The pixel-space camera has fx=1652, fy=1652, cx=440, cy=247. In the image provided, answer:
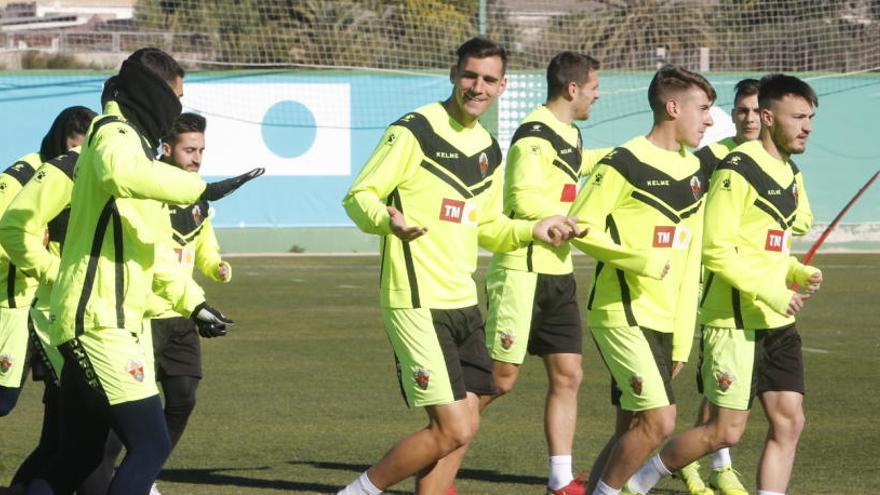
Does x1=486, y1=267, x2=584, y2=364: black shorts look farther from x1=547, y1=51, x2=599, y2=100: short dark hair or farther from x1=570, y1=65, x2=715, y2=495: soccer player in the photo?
x1=570, y1=65, x2=715, y2=495: soccer player

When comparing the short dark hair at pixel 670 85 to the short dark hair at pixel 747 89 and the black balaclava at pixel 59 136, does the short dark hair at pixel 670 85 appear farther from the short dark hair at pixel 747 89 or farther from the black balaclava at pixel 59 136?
the black balaclava at pixel 59 136

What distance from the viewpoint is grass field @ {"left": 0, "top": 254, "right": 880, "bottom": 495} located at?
945 centimetres

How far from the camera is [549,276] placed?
9.45m

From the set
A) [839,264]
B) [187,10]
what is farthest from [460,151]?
[187,10]

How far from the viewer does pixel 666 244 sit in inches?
305

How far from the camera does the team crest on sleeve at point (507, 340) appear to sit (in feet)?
30.3

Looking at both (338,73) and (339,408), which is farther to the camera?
(338,73)

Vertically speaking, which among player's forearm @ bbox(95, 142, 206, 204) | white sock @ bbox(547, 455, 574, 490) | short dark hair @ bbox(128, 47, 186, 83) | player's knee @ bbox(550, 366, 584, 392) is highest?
short dark hair @ bbox(128, 47, 186, 83)

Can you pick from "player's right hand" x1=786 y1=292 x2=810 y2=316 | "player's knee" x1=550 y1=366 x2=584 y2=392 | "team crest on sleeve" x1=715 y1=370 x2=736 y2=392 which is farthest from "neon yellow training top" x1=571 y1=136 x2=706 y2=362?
"player's knee" x1=550 y1=366 x2=584 y2=392

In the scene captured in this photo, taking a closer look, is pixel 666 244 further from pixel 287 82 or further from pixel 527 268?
pixel 287 82

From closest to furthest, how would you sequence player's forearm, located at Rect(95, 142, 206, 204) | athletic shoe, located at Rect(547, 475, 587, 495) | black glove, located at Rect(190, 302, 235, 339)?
player's forearm, located at Rect(95, 142, 206, 204), black glove, located at Rect(190, 302, 235, 339), athletic shoe, located at Rect(547, 475, 587, 495)

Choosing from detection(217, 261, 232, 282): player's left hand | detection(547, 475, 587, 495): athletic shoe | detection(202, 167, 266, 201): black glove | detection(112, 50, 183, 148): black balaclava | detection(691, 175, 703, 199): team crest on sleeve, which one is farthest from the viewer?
detection(217, 261, 232, 282): player's left hand

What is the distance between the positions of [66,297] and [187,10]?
29.0 m

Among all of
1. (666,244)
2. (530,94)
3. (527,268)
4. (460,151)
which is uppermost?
(460,151)
